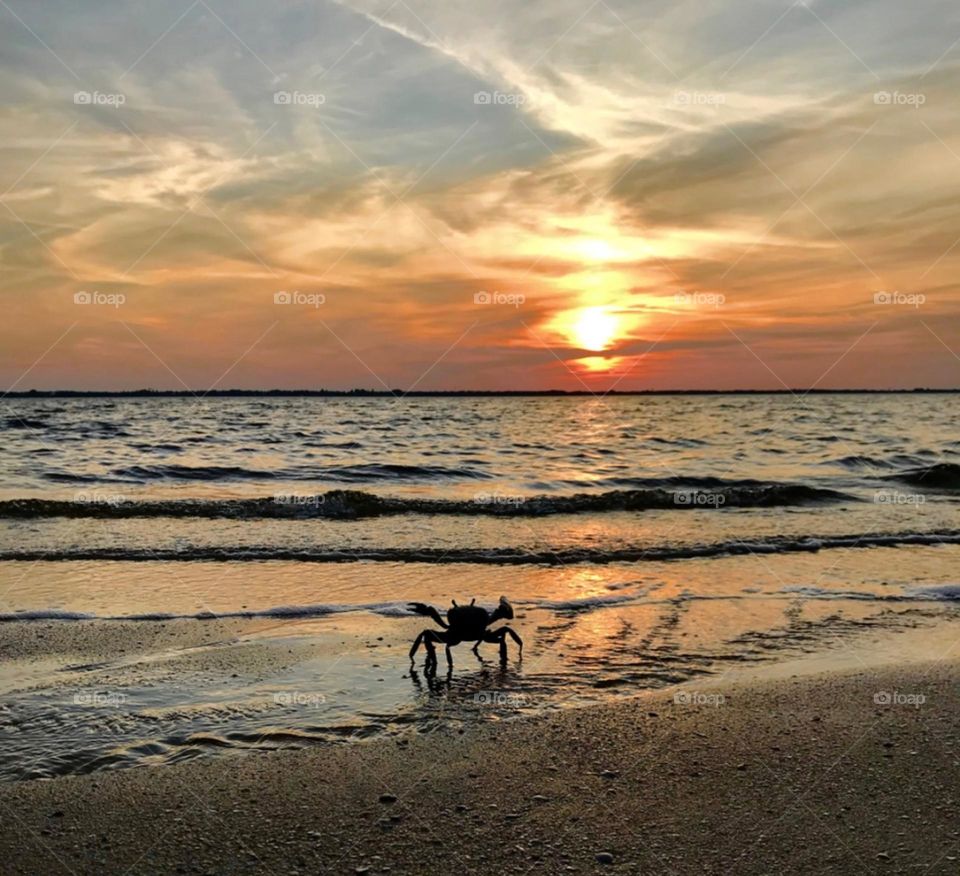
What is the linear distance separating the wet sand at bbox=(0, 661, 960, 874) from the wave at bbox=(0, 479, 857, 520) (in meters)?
13.6

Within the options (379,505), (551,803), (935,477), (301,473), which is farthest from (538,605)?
(935,477)

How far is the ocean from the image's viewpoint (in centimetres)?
609

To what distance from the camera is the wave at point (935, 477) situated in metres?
27.9

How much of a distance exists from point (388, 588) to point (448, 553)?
3.26 m

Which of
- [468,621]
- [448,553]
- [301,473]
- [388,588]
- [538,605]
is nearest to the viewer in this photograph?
[468,621]

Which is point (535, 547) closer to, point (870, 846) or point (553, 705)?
point (553, 705)

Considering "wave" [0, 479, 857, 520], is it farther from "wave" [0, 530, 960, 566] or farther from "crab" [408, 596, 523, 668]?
"crab" [408, 596, 523, 668]

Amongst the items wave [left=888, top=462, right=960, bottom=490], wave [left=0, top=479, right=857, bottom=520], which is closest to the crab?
wave [left=0, top=479, right=857, bottom=520]

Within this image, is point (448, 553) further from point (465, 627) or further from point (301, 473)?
point (301, 473)

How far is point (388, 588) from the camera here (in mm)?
10836

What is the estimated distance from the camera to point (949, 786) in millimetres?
4629

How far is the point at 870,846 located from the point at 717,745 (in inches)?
53.8

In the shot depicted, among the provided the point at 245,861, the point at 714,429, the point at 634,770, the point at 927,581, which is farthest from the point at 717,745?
the point at 714,429

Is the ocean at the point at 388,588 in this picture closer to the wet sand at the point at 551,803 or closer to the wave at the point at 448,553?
the wave at the point at 448,553
